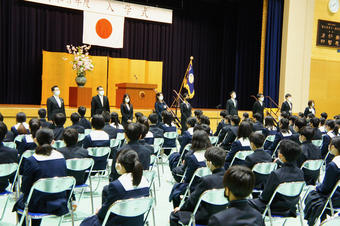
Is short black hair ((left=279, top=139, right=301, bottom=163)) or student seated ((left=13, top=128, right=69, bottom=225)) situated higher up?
short black hair ((left=279, top=139, right=301, bottom=163))

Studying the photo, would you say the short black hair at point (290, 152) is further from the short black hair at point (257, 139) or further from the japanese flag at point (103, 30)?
the japanese flag at point (103, 30)

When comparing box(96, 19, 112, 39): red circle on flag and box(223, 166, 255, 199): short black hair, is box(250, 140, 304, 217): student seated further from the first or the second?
box(96, 19, 112, 39): red circle on flag

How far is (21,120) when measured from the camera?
5.84 metres

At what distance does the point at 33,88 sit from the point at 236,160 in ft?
31.7

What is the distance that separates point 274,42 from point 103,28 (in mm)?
6479

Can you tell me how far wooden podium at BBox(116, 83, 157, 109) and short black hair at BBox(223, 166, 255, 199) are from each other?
360 inches

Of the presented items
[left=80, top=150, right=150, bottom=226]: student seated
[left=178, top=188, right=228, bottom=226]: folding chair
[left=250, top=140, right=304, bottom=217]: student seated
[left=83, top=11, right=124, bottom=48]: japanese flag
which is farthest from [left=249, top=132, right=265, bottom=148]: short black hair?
[left=83, top=11, right=124, bottom=48]: japanese flag

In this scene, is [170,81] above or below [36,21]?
below

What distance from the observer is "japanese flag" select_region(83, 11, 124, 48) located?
12.7 m

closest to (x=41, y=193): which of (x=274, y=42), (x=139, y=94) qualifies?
(x=139, y=94)

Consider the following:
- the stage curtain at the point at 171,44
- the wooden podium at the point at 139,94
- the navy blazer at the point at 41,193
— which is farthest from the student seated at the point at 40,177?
the stage curtain at the point at 171,44

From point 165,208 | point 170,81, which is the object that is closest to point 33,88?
point 170,81

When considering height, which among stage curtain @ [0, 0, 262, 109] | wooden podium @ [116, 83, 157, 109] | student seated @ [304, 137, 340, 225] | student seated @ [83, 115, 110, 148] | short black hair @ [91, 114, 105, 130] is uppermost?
stage curtain @ [0, 0, 262, 109]

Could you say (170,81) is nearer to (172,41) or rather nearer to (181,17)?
(172,41)
